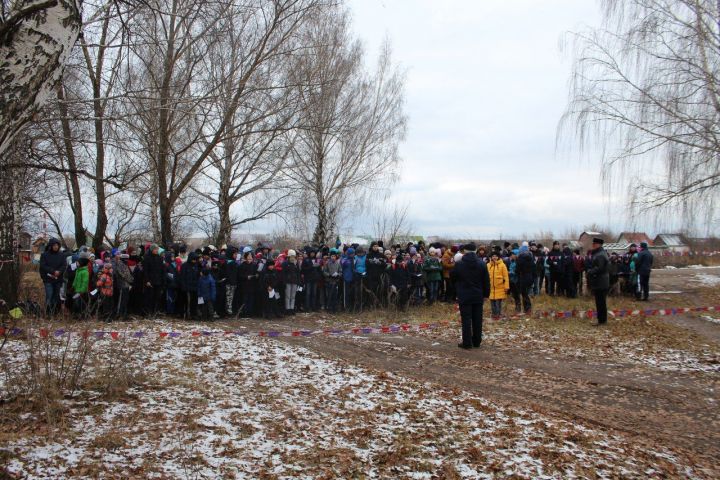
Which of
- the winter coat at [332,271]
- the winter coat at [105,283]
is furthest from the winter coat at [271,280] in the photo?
the winter coat at [105,283]

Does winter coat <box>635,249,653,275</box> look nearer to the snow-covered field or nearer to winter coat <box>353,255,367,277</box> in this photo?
winter coat <box>353,255,367,277</box>

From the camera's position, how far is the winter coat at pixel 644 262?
57.4 ft

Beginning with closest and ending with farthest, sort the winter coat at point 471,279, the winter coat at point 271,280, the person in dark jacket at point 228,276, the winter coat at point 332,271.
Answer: the winter coat at point 471,279
the person in dark jacket at point 228,276
the winter coat at point 271,280
the winter coat at point 332,271

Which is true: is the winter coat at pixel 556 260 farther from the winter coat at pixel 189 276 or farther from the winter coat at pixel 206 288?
the winter coat at pixel 189 276

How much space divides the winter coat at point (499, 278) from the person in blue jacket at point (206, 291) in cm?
690

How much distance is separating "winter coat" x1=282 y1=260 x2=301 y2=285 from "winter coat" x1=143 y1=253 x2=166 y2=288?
317 centimetres

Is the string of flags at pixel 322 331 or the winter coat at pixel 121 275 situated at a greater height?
the winter coat at pixel 121 275

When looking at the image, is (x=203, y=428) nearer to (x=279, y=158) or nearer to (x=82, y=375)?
(x=82, y=375)

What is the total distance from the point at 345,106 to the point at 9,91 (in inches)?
925

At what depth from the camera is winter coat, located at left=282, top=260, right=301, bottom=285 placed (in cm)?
1459

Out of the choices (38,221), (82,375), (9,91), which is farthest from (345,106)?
(9,91)

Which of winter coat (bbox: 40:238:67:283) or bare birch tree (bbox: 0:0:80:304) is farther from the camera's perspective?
winter coat (bbox: 40:238:67:283)

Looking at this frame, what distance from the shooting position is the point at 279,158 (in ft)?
68.2

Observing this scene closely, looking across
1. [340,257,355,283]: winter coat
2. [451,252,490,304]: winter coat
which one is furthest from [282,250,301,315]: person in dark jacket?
[451,252,490,304]: winter coat
